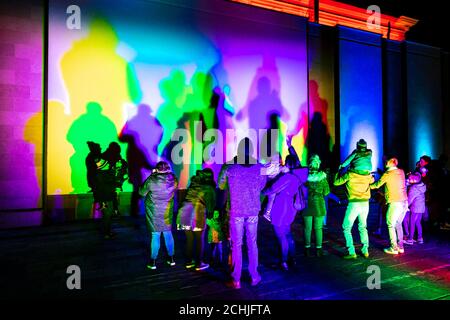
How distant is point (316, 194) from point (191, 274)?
2.51m

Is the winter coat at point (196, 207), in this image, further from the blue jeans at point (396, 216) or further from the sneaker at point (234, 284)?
the blue jeans at point (396, 216)

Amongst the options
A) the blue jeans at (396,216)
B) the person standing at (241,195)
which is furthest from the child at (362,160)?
the person standing at (241,195)

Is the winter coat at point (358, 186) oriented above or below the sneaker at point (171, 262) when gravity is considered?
above

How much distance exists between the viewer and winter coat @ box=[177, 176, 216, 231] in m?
4.56

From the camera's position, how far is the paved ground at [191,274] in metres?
3.92

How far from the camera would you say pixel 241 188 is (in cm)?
400

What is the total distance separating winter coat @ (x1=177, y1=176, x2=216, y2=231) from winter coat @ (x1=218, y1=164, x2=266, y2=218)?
60 cm

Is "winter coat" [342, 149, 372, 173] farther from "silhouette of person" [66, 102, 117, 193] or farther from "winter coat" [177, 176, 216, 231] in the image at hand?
"silhouette of person" [66, 102, 117, 193]

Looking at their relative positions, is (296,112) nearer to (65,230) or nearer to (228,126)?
(228,126)

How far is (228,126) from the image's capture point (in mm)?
9484

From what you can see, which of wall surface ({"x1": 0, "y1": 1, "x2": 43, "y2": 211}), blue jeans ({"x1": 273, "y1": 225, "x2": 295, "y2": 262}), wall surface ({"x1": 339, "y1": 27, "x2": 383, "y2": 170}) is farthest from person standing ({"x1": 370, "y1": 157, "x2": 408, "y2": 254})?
wall surface ({"x1": 0, "y1": 1, "x2": 43, "y2": 211})

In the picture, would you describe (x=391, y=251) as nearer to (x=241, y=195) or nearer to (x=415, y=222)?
(x=415, y=222)

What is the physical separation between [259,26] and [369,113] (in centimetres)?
567

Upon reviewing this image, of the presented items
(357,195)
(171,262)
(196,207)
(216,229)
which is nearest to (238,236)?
(216,229)
